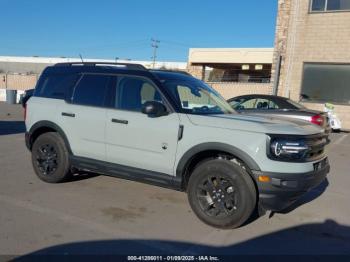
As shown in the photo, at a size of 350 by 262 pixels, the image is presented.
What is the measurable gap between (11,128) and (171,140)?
10.4m

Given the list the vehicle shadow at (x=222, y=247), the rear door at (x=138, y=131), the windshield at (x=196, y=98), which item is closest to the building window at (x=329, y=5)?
the windshield at (x=196, y=98)

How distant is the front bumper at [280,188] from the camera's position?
4.83m

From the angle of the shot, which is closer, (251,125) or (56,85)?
(251,125)

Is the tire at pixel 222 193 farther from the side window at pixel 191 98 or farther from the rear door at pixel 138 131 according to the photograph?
the side window at pixel 191 98

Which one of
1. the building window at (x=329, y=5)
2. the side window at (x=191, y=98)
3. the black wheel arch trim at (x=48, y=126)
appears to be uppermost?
the building window at (x=329, y=5)

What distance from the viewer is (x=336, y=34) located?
1919 centimetres

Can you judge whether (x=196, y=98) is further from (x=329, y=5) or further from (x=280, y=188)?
(x=329, y=5)

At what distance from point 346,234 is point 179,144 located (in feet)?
7.60

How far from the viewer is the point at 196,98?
6.13 m

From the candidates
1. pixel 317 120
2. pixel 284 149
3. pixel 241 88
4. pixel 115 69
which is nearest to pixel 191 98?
pixel 115 69

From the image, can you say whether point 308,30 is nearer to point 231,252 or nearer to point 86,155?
point 86,155

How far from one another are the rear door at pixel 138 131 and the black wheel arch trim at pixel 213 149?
0.48ft

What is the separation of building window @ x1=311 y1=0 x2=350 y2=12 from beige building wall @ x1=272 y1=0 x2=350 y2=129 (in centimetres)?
23

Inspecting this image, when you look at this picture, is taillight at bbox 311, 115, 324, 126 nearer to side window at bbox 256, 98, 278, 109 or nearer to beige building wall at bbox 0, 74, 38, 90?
side window at bbox 256, 98, 278, 109
